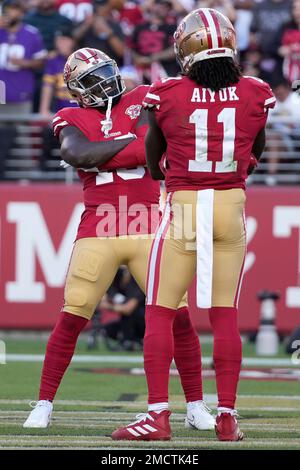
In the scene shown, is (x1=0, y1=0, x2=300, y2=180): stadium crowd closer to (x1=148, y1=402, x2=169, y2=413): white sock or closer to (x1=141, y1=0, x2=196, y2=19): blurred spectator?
(x1=141, y1=0, x2=196, y2=19): blurred spectator

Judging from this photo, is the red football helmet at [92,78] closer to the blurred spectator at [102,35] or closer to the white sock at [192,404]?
the white sock at [192,404]

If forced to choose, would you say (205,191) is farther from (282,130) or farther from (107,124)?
(282,130)

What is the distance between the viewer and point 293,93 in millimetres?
13984

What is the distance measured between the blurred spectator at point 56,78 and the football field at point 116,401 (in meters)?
2.94

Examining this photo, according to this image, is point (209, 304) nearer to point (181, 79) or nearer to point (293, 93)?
point (181, 79)

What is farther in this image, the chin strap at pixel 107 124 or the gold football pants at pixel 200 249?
the chin strap at pixel 107 124

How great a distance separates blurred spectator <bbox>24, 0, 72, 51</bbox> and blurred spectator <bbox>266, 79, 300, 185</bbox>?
2.80m

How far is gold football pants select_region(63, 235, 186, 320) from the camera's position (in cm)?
662

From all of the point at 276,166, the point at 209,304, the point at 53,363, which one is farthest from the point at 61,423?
the point at 276,166

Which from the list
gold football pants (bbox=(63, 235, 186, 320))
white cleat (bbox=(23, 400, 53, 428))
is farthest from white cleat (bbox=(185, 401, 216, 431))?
white cleat (bbox=(23, 400, 53, 428))

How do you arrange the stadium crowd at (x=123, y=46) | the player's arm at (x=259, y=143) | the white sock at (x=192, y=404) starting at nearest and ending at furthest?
the player's arm at (x=259, y=143) < the white sock at (x=192, y=404) < the stadium crowd at (x=123, y=46)

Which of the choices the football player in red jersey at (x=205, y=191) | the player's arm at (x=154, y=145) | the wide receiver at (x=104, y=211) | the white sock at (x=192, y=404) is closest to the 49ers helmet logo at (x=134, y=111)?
the wide receiver at (x=104, y=211)

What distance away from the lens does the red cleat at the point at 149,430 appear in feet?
19.3

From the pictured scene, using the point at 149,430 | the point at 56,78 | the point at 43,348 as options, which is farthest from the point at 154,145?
the point at 56,78
